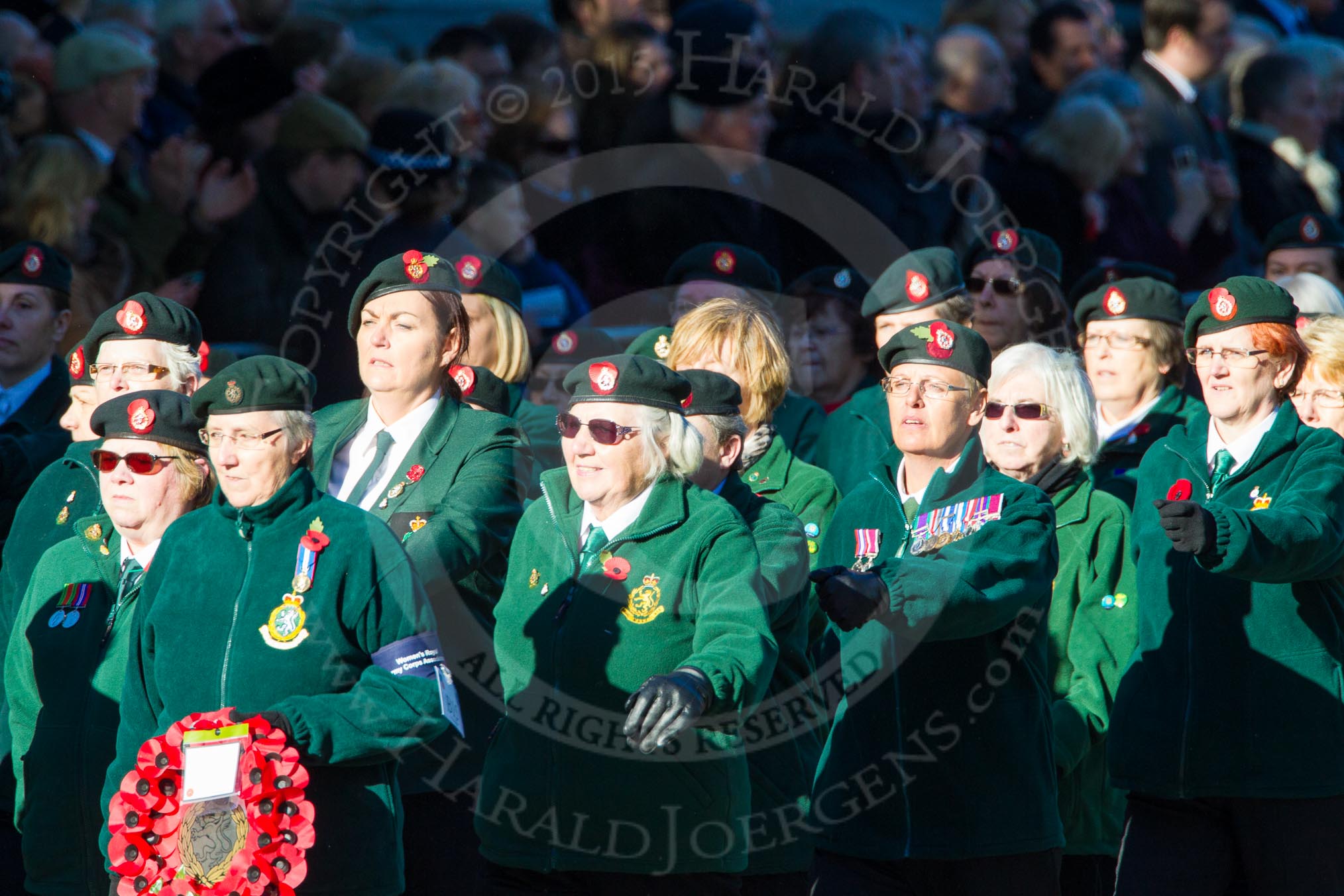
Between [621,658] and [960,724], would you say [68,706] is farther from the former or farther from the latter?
[960,724]

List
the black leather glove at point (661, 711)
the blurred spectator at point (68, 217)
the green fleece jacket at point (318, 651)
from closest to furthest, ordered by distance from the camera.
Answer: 1. the black leather glove at point (661, 711)
2. the green fleece jacket at point (318, 651)
3. the blurred spectator at point (68, 217)

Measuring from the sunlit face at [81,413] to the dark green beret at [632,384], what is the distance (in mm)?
2030

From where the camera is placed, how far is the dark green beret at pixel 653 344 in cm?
631

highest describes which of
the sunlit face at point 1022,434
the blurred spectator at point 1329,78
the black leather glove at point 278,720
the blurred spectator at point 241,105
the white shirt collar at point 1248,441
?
the blurred spectator at point 1329,78

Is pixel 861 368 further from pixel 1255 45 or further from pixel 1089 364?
pixel 1255 45

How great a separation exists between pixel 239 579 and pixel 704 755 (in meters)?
1.20

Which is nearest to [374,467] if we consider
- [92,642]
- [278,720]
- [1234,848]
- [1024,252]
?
[92,642]

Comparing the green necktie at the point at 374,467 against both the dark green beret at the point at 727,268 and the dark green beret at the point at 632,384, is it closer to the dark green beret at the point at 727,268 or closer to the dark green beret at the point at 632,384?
the dark green beret at the point at 632,384

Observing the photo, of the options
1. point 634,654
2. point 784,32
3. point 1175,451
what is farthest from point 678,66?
point 634,654

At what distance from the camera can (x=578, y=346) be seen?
8.04 meters

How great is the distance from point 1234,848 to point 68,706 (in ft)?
10.5

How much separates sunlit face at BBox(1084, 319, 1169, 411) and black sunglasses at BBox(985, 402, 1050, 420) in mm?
965

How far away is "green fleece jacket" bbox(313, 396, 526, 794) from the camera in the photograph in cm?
525

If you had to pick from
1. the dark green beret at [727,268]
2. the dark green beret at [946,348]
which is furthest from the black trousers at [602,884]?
the dark green beret at [727,268]
